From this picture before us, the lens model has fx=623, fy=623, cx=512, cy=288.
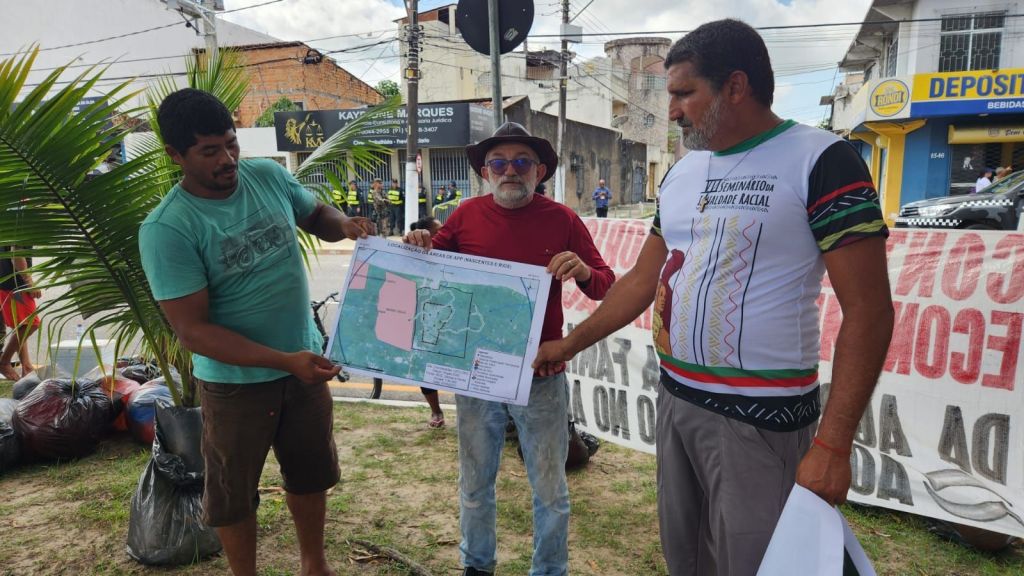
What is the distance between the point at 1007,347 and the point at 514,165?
2514mm

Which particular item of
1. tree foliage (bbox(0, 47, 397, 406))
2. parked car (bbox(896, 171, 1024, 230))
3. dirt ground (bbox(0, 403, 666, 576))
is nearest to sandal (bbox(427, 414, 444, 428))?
dirt ground (bbox(0, 403, 666, 576))

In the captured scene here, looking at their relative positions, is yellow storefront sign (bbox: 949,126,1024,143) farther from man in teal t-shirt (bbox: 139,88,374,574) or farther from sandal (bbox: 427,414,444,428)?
man in teal t-shirt (bbox: 139,88,374,574)

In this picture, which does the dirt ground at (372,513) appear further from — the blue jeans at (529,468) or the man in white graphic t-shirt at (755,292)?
the man in white graphic t-shirt at (755,292)

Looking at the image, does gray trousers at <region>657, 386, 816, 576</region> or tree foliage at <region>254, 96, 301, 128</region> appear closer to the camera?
gray trousers at <region>657, 386, 816, 576</region>

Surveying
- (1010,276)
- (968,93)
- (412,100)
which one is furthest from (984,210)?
(968,93)

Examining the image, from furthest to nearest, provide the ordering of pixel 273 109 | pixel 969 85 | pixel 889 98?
pixel 273 109 → pixel 889 98 → pixel 969 85

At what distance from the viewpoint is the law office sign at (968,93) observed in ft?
64.4

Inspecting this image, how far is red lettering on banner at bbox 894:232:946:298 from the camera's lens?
10.6ft

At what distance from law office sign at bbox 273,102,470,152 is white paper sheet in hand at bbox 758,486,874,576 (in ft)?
62.1

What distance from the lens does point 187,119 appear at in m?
2.14

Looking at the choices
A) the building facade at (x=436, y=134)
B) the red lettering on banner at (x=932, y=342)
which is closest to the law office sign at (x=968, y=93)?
the building facade at (x=436, y=134)

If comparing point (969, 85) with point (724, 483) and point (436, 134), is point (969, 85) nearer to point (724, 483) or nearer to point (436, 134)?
point (436, 134)

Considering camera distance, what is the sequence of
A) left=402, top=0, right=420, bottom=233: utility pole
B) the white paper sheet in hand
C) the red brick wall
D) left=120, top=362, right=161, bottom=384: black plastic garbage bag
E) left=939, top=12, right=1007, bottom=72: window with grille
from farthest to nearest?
1. the red brick wall
2. left=939, top=12, right=1007, bottom=72: window with grille
3. left=402, top=0, right=420, bottom=233: utility pole
4. left=120, top=362, right=161, bottom=384: black plastic garbage bag
5. the white paper sheet in hand

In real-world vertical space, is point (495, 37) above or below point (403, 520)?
above
